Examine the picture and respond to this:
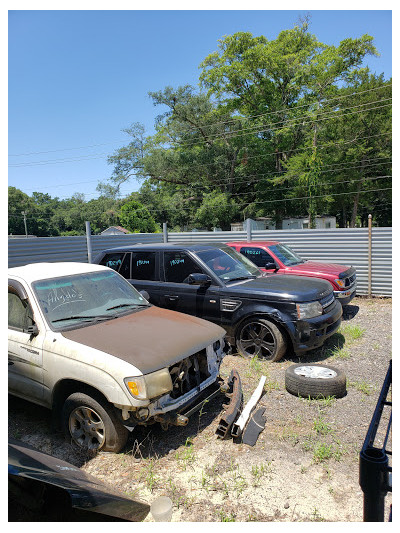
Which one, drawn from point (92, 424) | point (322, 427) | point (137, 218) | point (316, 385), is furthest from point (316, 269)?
point (137, 218)

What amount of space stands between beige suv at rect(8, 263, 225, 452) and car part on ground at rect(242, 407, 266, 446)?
1.53 ft

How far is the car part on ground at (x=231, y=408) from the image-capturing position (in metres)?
3.37

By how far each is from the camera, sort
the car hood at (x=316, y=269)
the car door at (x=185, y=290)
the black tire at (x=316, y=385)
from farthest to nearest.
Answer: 1. the car hood at (x=316, y=269)
2. the car door at (x=185, y=290)
3. the black tire at (x=316, y=385)

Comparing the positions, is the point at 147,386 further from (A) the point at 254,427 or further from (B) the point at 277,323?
(B) the point at 277,323

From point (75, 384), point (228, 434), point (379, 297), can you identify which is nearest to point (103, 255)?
point (75, 384)

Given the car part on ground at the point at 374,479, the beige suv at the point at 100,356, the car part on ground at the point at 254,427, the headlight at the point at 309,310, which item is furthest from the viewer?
the headlight at the point at 309,310

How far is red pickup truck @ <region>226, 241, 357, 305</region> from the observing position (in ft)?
25.4

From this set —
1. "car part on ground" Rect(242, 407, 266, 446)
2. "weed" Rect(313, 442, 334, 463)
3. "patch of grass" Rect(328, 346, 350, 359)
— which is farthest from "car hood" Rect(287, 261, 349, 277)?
"weed" Rect(313, 442, 334, 463)

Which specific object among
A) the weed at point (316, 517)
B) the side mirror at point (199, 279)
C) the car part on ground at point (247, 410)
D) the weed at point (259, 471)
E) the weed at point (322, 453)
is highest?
the side mirror at point (199, 279)

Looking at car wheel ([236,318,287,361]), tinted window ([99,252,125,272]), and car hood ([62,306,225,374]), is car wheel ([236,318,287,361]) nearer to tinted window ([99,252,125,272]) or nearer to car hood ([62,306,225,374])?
car hood ([62,306,225,374])

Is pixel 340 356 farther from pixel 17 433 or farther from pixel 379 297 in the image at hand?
pixel 379 297

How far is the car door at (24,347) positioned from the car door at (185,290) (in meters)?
2.46

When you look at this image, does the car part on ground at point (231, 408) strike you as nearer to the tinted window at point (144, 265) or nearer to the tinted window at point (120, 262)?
the tinted window at point (144, 265)

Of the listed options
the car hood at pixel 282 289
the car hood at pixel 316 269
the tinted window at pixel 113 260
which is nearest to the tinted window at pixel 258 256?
the car hood at pixel 316 269
